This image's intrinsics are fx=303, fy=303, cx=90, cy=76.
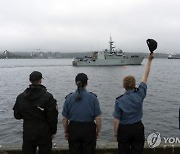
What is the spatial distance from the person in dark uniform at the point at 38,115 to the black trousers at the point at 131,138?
117 centimetres

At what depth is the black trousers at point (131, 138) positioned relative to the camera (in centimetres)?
510

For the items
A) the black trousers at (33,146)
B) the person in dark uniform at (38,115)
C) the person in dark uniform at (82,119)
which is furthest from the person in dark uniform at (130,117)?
the black trousers at (33,146)

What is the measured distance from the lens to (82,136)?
5082 mm

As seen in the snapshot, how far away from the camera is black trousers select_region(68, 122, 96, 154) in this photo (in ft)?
16.7

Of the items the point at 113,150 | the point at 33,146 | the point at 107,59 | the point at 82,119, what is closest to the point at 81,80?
the point at 82,119

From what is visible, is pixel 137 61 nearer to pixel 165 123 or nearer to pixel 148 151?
pixel 165 123

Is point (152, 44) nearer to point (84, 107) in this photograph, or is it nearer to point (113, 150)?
point (84, 107)

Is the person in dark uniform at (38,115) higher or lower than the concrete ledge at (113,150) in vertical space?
higher

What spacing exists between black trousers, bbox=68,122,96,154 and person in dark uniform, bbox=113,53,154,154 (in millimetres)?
437

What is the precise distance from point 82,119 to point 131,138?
0.89m

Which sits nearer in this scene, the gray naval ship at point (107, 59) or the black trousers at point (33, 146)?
the black trousers at point (33, 146)

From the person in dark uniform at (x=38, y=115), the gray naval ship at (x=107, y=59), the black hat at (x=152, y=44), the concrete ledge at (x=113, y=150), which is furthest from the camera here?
the gray naval ship at (x=107, y=59)

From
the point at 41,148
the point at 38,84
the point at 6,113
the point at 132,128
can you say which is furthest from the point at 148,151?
the point at 6,113

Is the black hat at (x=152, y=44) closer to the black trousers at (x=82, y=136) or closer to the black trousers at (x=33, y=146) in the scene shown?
the black trousers at (x=82, y=136)
